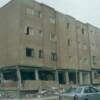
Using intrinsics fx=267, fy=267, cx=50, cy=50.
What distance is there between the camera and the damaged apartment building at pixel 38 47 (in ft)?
137

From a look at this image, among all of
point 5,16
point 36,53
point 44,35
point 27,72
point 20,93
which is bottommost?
point 20,93

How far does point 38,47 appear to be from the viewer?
44.8 m

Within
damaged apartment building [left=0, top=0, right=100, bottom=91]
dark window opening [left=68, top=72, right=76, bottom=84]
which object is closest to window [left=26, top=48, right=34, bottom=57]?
damaged apartment building [left=0, top=0, right=100, bottom=91]

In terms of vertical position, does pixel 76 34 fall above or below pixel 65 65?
above

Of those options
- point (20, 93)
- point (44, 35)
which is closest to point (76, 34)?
point (44, 35)

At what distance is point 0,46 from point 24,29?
19.5 ft

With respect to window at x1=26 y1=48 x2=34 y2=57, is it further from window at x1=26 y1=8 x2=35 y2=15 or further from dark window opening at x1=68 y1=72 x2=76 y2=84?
dark window opening at x1=68 y1=72 x2=76 y2=84

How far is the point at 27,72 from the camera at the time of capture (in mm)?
45219

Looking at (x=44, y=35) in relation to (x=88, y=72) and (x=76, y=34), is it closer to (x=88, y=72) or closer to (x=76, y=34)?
(x=76, y=34)

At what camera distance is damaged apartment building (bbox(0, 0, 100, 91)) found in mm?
41781

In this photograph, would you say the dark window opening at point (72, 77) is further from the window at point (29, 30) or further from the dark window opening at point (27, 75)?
the window at point (29, 30)

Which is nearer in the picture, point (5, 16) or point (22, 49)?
point (22, 49)

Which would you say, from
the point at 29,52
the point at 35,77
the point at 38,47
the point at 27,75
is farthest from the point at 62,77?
the point at 29,52

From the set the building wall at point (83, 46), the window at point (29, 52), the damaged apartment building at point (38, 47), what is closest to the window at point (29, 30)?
the damaged apartment building at point (38, 47)
